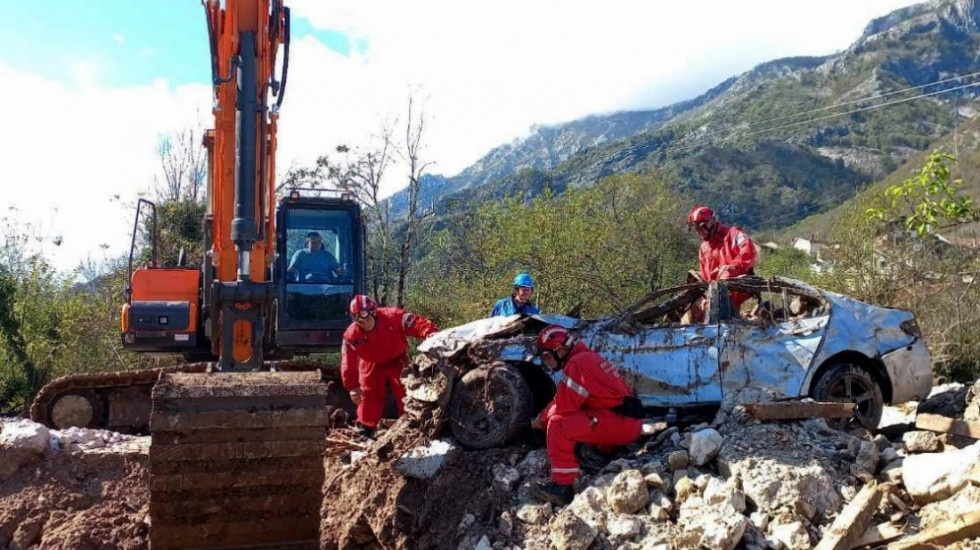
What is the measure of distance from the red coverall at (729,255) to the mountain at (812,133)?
32.0m

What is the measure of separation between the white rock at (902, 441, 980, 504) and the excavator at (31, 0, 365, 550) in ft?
13.4

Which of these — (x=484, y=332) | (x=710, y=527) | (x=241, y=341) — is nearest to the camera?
(x=710, y=527)

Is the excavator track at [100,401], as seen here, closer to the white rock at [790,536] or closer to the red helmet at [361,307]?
the red helmet at [361,307]

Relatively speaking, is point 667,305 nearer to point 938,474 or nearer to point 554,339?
point 554,339

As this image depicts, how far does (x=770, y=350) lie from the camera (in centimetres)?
762

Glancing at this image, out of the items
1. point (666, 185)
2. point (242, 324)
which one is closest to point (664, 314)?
point (242, 324)

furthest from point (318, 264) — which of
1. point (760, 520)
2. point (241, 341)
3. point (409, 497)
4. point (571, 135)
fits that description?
point (571, 135)

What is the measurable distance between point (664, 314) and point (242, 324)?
4.01 meters

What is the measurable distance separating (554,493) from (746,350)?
95.1 inches

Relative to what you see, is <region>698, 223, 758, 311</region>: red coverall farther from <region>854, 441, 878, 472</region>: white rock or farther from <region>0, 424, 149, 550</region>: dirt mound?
<region>0, 424, 149, 550</region>: dirt mound

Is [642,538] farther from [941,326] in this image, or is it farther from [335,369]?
[941,326]

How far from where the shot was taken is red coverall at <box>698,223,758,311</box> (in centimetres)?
847

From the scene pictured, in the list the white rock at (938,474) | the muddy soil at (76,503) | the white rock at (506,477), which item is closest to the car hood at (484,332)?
the white rock at (506,477)

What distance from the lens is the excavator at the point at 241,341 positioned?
588cm
